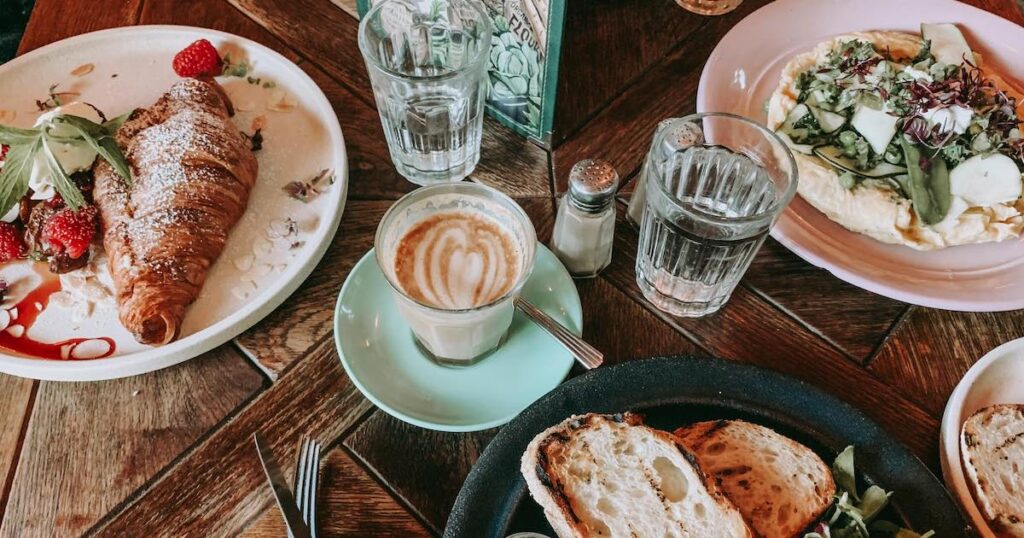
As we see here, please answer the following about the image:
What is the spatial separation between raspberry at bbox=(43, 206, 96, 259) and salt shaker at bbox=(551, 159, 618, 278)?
720 millimetres

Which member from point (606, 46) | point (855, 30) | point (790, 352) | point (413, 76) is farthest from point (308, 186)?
point (855, 30)

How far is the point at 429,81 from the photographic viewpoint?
42.3 inches

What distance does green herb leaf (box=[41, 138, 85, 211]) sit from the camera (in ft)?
3.64

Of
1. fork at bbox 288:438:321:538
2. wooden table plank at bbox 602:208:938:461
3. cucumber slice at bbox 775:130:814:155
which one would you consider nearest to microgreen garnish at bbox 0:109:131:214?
fork at bbox 288:438:321:538

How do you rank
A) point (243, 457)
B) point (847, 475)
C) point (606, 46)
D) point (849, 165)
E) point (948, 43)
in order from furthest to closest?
point (606, 46)
point (948, 43)
point (849, 165)
point (243, 457)
point (847, 475)

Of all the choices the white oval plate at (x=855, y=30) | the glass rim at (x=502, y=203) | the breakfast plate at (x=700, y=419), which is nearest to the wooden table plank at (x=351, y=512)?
the breakfast plate at (x=700, y=419)

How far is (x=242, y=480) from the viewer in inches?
37.0

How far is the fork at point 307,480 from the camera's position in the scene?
90 centimetres

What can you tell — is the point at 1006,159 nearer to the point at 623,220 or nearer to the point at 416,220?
the point at 623,220

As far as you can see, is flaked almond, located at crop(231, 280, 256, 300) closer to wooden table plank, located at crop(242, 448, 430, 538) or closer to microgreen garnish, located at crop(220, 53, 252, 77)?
wooden table plank, located at crop(242, 448, 430, 538)

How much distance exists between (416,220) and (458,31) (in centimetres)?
36

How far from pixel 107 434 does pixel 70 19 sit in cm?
91

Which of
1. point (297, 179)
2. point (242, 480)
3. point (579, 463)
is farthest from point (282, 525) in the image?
point (297, 179)

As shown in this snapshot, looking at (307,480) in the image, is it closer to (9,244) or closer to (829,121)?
(9,244)
